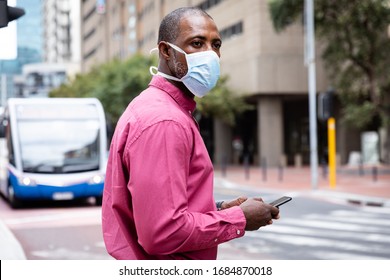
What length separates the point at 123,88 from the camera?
32.7 meters

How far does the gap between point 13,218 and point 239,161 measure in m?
29.0

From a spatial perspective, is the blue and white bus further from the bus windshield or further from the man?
the man

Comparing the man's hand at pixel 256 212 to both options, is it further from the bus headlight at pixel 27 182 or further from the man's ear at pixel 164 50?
the bus headlight at pixel 27 182

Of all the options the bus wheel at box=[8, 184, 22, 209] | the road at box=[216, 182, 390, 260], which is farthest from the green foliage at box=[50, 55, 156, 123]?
the road at box=[216, 182, 390, 260]

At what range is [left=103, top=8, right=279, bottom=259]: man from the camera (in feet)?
6.18

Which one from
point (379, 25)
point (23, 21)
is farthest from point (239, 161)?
point (23, 21)

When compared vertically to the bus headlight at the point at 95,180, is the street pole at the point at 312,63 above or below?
above

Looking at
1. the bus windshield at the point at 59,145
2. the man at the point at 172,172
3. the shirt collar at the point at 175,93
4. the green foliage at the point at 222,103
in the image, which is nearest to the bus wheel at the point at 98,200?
the bus windshield at the point at 59,145

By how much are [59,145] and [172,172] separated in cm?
1199

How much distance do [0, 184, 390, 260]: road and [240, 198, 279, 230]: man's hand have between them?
4713mm

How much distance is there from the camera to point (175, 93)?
2.13m

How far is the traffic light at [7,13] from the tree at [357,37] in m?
21.7

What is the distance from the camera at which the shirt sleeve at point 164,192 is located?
187 cm
